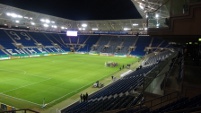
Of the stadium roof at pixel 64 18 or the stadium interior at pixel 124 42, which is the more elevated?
the stadium roof at pixel 64 18

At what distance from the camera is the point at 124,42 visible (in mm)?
77750

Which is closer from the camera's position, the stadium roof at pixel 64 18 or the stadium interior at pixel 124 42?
the stadium interior at pixel 124 42

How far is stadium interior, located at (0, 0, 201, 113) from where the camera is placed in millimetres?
11320

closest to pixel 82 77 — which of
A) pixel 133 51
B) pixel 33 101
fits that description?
pixel 33 101

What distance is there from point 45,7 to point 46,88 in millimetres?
38093

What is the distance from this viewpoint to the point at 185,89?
1096 centimetres

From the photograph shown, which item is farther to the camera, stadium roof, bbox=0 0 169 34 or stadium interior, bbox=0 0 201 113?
stadium roof, bbox=0 0 169 34

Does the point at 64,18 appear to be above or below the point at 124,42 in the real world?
Answer: above

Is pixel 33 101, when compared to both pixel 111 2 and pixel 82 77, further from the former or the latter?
pixel 111 2

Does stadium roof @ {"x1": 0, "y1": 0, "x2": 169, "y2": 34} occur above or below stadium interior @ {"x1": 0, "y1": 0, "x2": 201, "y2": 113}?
above

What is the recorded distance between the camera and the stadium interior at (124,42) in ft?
37.1

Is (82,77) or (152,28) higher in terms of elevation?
(152,28)

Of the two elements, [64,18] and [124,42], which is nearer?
[64,18]

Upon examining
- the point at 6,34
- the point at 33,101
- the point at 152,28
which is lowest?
the point at 33,101
